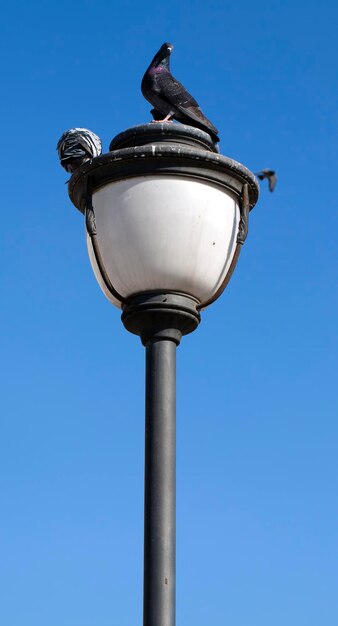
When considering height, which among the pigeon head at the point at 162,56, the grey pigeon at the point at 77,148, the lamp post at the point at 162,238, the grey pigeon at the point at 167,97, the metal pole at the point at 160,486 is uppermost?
the pigeon head at the point at 162,56

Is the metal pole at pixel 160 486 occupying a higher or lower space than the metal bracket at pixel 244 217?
lower

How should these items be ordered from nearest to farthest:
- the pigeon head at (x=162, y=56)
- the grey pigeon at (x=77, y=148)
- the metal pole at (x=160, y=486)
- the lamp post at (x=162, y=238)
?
the metal pole at (x=160, y=486)
the lamp post at (x=162, y=238)
the grey pigeon at (x=77, y=148)
the pigeon head at (x=162, y=56)

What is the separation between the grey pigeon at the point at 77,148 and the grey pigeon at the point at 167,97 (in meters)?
0.43

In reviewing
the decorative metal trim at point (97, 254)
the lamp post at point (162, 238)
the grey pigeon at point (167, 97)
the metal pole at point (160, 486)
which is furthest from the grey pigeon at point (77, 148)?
the metal pole at point (160, 486)

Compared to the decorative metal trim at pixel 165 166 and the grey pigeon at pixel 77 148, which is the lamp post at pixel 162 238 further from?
the grey pigeon at pixel 77 148

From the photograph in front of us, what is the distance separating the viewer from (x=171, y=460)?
155 inches

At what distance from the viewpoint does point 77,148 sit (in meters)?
4.39

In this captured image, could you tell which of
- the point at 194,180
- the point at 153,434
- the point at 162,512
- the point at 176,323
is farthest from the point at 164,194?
the point at 162,512

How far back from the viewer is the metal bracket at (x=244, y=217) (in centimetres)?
427

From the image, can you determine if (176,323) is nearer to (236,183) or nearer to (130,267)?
(130,267)

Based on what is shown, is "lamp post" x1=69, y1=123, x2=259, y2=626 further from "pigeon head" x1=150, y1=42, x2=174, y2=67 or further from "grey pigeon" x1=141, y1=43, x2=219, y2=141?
"pigeon head" x1=150, y1=42, x2=174, y2=67

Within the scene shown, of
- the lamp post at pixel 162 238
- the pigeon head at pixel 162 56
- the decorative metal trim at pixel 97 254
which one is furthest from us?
the pigeon head at pixel 162 56

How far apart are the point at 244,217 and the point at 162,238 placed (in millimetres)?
422

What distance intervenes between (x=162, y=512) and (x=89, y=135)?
1.56 metres
